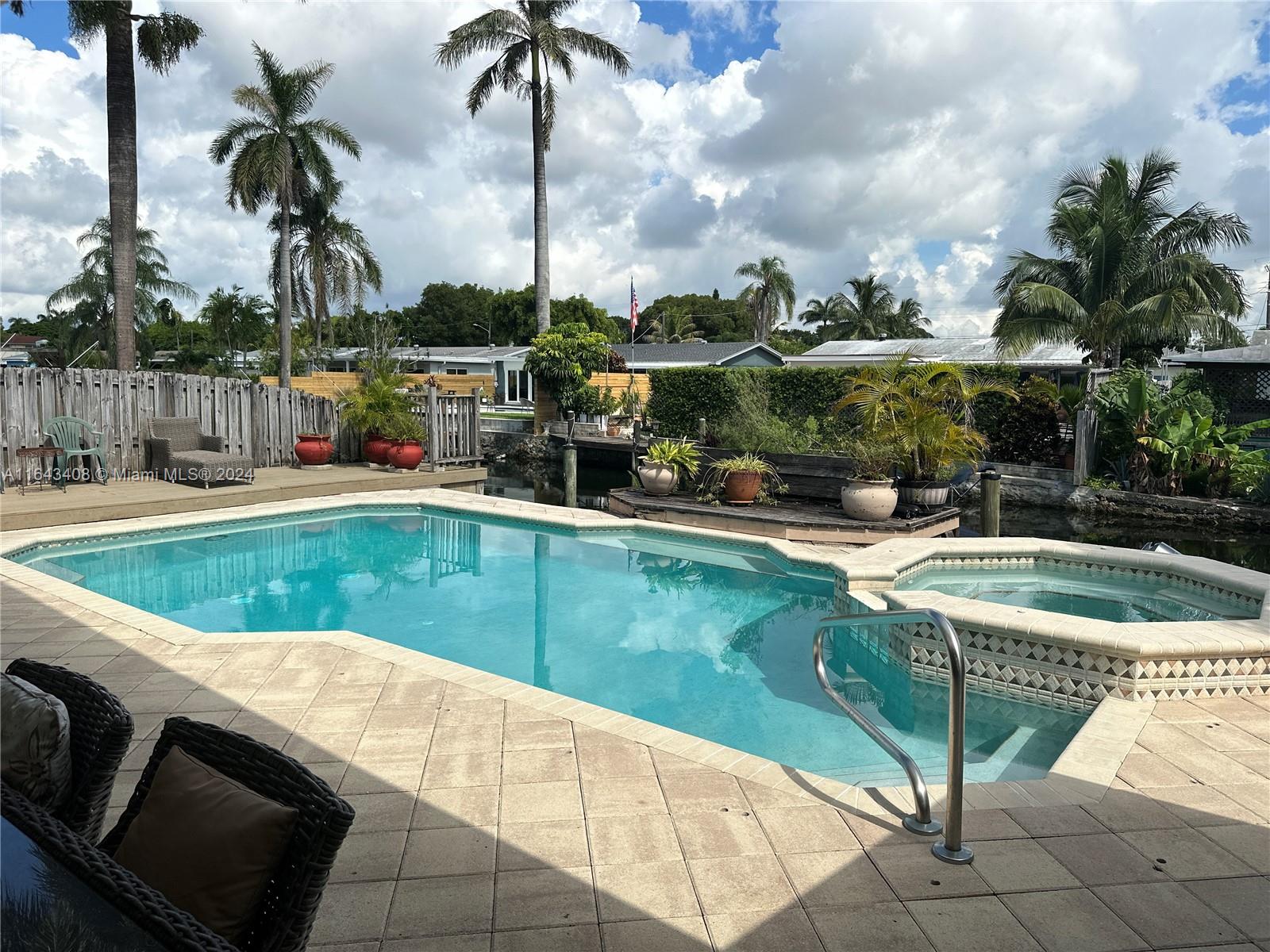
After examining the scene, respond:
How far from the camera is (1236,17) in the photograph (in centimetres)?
647

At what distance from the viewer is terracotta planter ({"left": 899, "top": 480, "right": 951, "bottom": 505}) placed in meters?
10.7

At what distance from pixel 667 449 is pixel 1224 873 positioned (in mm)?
9242

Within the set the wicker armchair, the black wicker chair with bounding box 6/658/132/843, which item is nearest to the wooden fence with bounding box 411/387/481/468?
the wicker armchair

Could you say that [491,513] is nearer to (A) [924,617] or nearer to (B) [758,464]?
(B) [758,464]

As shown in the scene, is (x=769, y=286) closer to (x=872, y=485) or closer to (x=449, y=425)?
(x=449, y=425)

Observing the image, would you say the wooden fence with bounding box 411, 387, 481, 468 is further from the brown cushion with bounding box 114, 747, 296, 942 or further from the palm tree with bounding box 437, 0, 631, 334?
the brown cushion with bounding box 114, 747, 296, 942

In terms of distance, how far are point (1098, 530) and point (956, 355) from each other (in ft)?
64.6

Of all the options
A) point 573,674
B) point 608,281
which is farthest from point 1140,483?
point 608,281

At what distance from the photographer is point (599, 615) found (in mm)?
7277

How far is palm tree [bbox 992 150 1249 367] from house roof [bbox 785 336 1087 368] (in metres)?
6.27

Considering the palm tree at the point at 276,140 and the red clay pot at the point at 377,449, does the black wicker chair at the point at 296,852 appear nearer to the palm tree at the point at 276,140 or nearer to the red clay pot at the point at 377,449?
the red clay pot at the point at 377,449

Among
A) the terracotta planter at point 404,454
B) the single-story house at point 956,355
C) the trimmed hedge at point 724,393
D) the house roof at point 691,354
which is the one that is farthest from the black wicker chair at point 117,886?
the house roof at point 691,354

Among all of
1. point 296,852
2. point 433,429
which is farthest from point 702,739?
point 433,429

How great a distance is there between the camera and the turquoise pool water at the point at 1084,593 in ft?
22.6
